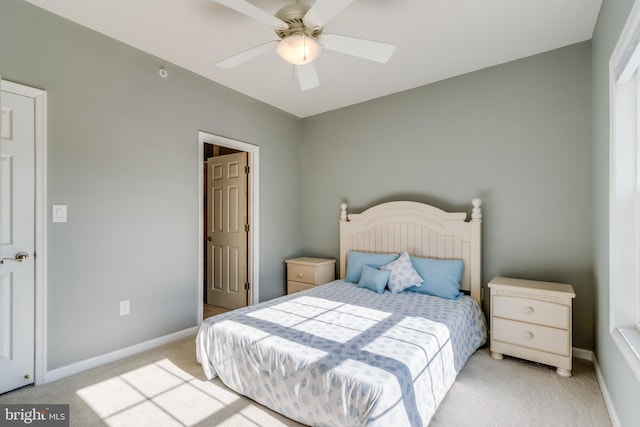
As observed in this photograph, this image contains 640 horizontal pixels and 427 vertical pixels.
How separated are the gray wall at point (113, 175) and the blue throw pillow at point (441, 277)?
2.29 meters

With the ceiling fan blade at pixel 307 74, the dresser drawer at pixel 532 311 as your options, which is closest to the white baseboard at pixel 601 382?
the dresser drawer at pixel 532 311

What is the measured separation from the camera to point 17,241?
2168mm

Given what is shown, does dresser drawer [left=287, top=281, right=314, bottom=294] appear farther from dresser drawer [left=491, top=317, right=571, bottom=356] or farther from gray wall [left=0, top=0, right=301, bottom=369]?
dresser drawer [left=491, top=317, right=571, bottom=356]

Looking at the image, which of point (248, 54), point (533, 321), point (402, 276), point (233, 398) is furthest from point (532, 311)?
point (248, 54)

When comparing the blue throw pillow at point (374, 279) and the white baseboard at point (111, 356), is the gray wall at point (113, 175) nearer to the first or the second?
the white baseboard at point (111, 356)

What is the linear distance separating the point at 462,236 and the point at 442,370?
1461mm

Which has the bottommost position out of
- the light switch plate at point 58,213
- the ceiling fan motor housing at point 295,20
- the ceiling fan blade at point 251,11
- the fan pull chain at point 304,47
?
the light switch plate at point 58,213

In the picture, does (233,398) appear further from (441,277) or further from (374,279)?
(441,277)

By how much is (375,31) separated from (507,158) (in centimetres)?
168

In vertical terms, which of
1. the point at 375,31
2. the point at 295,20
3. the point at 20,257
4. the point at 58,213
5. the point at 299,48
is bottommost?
the point at 20,257

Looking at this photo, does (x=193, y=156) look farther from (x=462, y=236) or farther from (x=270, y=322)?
(x=462, y=236)

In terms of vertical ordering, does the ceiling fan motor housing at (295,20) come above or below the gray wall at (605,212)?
above

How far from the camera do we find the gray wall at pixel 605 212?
1.61m

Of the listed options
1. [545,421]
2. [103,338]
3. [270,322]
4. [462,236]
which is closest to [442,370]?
[545,421]
